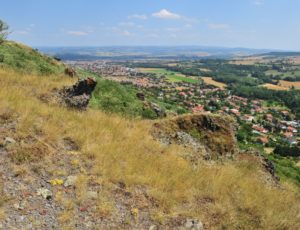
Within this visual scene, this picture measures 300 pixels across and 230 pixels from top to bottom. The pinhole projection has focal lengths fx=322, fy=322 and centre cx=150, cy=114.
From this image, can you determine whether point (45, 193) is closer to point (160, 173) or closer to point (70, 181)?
point (70, 181)

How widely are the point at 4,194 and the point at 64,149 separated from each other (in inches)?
80.1

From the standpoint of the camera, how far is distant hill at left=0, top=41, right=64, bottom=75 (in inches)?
630

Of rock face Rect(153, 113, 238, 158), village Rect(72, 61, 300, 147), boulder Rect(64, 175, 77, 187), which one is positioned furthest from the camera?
village Rect(72, 61, 300, 147)

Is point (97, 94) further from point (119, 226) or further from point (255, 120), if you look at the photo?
point (255, 120)

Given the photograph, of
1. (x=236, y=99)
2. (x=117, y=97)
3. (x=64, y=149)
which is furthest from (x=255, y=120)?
(x=64, y=149)

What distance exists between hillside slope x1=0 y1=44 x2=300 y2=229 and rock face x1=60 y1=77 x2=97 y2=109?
1.23 meters

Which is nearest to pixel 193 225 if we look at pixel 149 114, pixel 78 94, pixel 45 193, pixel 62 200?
pixel 62 200

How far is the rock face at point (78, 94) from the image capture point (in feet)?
35.4

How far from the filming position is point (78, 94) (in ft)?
36.5

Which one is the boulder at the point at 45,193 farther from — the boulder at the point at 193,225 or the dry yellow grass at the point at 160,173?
the boulder at the point at 193,225

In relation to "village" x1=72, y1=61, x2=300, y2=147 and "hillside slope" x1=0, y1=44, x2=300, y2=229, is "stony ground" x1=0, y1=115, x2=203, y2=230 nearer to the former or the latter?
"hillside slope" x1=0, y1=44, x2=300, y2=229

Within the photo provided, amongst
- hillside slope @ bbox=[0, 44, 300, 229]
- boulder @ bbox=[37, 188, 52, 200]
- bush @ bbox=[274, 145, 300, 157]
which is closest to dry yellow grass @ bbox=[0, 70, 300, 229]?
hillside slope @ bbox=[0, 44, 300, 229]

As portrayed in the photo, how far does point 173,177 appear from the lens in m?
7.54

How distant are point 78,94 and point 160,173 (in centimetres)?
493
